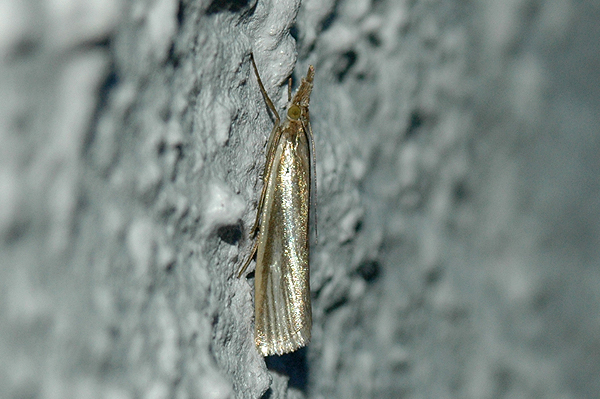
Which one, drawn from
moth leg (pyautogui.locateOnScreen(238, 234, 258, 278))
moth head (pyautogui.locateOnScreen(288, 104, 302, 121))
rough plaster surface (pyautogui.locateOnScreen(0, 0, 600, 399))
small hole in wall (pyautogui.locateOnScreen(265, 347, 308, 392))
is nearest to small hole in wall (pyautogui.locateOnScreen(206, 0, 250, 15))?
rough plaster surface (pyautogui.locateOnScreen(0, 0, 600, 399))

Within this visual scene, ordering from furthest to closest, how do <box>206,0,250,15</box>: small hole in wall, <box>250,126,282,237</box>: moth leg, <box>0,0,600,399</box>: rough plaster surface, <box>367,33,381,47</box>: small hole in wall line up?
<box>367,33,381,47</box>: small hole in wall, <box>250,126,282,237</box>: moth leg, <box>206,0,250,15</box>: small hole in wall, <box>0,0,600,399</box>: rough plaster surface

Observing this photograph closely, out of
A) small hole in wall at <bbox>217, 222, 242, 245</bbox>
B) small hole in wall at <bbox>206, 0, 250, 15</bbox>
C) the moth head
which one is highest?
small hole in wall at <bbox>206, 0, 250, 15</bbox>

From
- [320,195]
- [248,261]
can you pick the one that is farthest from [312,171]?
[248,261]

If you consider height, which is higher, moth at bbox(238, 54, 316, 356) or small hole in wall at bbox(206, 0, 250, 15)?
small hole in wall at bbox(206, 0, 250, 15)

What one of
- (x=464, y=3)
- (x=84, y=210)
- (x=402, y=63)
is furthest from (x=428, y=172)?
(x=84, y=210)

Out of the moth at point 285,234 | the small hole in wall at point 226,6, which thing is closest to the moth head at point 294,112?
the moth at point 285,234

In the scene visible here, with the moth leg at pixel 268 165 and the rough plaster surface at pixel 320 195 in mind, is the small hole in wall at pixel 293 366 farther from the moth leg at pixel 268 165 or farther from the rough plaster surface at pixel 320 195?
the moth leg at pixel 268 165

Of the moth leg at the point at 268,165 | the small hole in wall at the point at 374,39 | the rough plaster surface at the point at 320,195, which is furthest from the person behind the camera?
the small hole in wall at the point at 374,39

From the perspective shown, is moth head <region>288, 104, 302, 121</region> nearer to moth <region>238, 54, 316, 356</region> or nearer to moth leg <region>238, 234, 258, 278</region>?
moth <region>238, 54, 316, 356</region>
